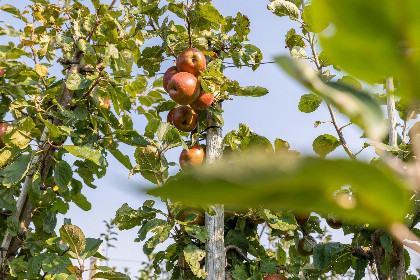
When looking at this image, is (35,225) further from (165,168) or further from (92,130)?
(165,168)

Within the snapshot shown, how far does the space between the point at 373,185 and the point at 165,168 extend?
1246 mm

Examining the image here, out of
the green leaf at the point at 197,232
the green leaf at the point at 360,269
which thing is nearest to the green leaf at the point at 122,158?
the green leaf at the point at 197,232

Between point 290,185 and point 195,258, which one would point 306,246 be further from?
point 290,185

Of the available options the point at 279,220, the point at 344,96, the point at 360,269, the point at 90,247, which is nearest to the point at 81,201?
the point at 90,247

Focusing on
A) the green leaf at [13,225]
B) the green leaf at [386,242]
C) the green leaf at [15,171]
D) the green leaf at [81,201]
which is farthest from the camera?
the green leaf at [81,201]

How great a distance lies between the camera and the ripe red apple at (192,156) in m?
1.44

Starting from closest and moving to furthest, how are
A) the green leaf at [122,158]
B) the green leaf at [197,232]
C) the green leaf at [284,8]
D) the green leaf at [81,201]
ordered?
the green leaf at [197,232] < the green leaf at [284,8] < the green leaf at [122,158] < the green leaf at [81,201]

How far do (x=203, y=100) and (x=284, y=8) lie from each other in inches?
16.9

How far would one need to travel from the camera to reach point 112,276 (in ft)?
4.34

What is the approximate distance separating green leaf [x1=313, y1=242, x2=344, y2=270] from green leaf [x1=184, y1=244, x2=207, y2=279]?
0.36 m

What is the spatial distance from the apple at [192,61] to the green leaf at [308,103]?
0.41m

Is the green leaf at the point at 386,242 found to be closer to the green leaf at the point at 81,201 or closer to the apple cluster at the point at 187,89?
the apple cluster at the point at 187,89

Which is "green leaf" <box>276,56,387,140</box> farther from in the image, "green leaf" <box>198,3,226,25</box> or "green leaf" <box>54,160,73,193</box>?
"green leaf" <box>54,160,73,193</box>

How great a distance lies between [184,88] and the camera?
1417mm
